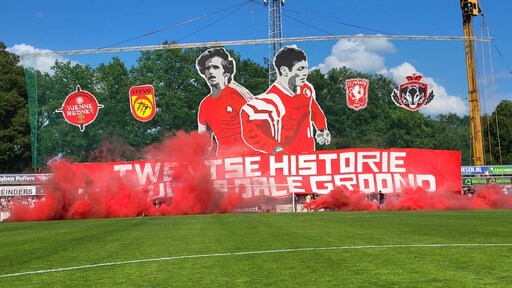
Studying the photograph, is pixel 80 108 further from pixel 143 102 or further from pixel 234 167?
pixel 234 167

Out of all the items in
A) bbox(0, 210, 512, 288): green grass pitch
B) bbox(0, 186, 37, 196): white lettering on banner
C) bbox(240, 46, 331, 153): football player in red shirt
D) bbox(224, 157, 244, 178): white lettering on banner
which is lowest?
bbox(0, 210, 512, 288): green grass pitch

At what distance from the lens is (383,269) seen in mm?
7840

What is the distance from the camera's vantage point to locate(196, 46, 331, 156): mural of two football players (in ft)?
144

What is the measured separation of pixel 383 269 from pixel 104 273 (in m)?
4.56

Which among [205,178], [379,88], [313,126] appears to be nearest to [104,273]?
[205,178]

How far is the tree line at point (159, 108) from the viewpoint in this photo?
154 feet

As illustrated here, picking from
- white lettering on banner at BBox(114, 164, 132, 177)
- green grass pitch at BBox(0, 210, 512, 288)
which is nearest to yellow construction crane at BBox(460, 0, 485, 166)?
white lettering on banner at BBox(114, 164, 132, 177)

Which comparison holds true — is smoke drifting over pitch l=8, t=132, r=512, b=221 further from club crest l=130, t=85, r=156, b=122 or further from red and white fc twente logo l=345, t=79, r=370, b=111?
A: red and white fc twente logo l=345, t=79, r=370, b=111

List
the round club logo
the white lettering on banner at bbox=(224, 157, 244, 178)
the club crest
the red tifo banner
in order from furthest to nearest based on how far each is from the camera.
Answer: the round club logo < the club crest < the white lettering on banner at bbox=(224, 157, 244, 178) < the red tifo banner

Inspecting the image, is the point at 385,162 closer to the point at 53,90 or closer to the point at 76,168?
the point at 76,168

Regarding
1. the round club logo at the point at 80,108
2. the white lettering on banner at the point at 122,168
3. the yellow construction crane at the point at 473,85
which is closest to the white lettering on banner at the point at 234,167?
the white lettering on banner at the point at 122,168

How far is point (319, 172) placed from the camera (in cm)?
3909

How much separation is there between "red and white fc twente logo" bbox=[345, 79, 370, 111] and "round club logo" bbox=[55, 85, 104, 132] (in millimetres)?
23878

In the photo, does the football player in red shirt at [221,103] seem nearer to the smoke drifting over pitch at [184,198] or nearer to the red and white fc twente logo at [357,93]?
the smoke drifting over pitch at [184,198]
